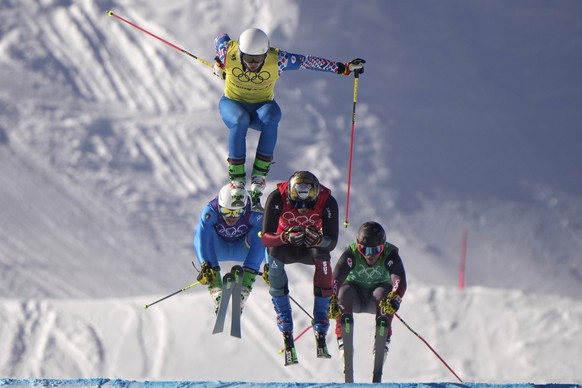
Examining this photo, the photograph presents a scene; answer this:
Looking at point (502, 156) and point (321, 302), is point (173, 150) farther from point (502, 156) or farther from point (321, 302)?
point (321, 302)

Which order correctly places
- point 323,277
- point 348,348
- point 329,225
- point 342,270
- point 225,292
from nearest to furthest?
point 329,225 < point 323,277 < point 348,348 < point 225,292 < point 342,270

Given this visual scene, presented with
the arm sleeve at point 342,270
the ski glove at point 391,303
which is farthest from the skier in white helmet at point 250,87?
the ski glove at point 391,303

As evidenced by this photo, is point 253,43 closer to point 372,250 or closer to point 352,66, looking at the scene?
point 352,66

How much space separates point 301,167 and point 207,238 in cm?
865

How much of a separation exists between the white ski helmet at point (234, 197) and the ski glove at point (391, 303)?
1.87m

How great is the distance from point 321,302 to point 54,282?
7.75 metres

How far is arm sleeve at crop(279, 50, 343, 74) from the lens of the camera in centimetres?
1168

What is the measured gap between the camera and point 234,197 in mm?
11508

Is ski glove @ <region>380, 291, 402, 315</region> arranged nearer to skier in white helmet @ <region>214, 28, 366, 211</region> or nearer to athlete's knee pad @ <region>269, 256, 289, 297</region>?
athlete's knee pad @ <region>269, 256, 289, 297</region>

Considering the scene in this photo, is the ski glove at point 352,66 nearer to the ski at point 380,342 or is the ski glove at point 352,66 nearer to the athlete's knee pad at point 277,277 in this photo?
the athlete's knee pad at point 277,277

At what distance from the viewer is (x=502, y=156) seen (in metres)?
20.7

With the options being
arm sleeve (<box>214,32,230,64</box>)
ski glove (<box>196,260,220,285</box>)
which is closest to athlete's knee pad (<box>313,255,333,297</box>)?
ski glove (<box>196,260,220,285</box>)

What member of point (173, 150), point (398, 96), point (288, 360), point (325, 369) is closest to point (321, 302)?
point (288, 360)

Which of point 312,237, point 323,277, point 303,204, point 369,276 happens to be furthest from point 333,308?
point 303,204
